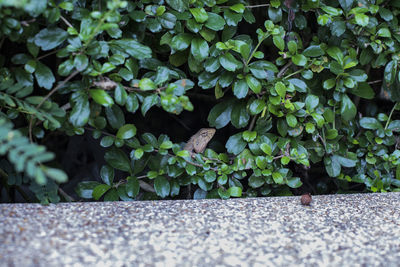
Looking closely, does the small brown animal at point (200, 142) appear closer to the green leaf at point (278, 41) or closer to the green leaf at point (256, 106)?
the green leaf at point (256, 106)

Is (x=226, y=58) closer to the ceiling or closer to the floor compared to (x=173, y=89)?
closer to the ceiling

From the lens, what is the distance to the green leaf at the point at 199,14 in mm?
1328

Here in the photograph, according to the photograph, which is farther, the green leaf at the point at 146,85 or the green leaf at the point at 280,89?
the green leaf at the point at 280,89

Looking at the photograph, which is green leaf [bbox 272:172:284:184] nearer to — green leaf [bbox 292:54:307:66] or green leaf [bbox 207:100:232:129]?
green leaf [bbox 207:100:232:129]

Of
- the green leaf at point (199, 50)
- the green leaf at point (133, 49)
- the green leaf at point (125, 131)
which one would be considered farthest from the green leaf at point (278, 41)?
the green leaf at point (125, 131)

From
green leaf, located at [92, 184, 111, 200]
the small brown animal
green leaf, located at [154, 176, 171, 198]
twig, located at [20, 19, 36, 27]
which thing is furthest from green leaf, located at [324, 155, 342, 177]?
twig, located at [20, 19, 36, 27]

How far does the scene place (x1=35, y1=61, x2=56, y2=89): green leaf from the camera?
1260 mm

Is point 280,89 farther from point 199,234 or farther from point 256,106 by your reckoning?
point 199,234

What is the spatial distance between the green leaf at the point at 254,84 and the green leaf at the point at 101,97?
0.48m

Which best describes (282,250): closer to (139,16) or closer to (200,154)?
(200,154)

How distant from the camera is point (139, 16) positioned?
51.6 inches

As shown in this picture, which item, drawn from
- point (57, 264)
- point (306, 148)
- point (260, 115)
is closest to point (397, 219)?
point (306, 148)

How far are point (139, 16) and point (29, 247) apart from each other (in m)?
0.76

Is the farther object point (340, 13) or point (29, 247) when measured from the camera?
point (340, 13)
